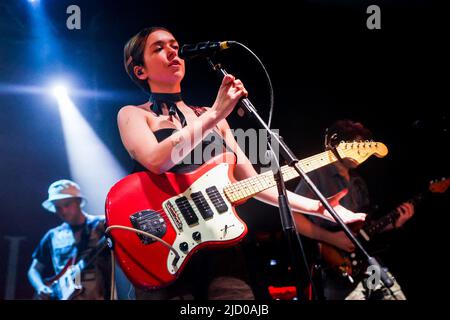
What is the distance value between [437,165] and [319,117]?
45.3 inches

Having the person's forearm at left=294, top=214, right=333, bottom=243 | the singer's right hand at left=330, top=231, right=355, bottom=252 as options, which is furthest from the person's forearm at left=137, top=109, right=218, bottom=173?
the singer's right hand at left=330, top=231, right=355, bottom=252

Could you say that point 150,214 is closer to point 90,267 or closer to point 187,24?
point 187,24

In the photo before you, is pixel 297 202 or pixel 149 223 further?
pixel 297 202

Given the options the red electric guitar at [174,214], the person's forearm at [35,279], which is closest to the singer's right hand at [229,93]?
the red electric guitar at [174,214]

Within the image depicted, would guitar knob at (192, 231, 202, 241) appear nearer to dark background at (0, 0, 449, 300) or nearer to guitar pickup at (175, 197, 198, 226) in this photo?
guitar pickup at (175, 197, 198, 226)

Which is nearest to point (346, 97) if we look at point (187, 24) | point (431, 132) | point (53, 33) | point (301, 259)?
point (431, 132)

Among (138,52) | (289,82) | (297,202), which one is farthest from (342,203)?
(138,52)

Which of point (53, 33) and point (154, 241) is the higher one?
point (53, 33)

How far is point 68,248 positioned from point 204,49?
2351 mm

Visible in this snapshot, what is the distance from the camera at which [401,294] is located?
2.96 m

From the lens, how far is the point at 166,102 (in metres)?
2.26

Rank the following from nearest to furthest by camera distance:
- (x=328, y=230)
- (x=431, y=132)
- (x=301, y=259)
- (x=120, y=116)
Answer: (x=301, y=259) < (x=120, y=116) < (x=328, y=230) < (x=431, y=132)

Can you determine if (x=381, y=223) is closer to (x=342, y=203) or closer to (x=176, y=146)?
(x=342, y=203)

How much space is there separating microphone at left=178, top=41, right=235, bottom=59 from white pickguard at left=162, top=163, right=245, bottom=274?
596 millimetres
